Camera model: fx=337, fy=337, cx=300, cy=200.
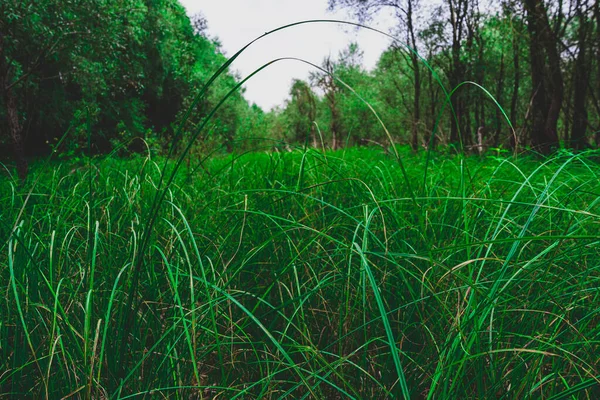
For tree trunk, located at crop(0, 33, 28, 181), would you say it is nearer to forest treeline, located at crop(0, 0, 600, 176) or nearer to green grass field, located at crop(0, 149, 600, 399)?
forest treeline, located at crop(0, 0, 600, 176)

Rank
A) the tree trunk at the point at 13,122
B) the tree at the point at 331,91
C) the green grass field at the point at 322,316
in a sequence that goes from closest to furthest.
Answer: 1. the green grass field at the point at 322,316
2. the tree trunk at the point at 13,122
3. the tree at the point at 331,91

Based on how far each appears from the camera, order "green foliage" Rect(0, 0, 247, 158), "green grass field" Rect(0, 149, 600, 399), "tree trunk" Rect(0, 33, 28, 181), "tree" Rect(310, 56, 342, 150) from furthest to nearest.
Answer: "tree" Rect(310, 56, 342, 150) → "green foliage" Rect(0, 0, 247, 158) → "tree trunk" Rect(0, 33, 28, 181) → "green grass field" Rect(0, 149, 600, 399)

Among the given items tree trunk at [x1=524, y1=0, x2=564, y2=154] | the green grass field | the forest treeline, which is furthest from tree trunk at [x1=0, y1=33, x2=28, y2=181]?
tree trunk at [x1=524, y1=0, x2=564, y2=154]

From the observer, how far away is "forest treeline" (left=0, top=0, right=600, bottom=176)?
446 centimetres

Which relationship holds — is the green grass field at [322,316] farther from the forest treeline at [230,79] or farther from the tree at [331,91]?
the tree at [331,91]

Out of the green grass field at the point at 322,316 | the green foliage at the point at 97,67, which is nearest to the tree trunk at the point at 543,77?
the green foliage at the point at 97,67

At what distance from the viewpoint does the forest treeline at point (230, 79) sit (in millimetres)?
4457

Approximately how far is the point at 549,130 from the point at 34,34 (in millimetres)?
9016

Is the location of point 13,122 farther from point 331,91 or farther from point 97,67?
point 331,91

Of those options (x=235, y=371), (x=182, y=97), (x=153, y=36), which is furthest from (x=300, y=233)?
(x=182, y=97)

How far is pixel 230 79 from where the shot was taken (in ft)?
78.7

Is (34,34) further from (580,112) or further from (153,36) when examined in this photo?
(580,112)

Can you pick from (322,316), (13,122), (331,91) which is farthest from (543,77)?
(331,91)

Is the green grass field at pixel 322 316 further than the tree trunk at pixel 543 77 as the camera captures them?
No
